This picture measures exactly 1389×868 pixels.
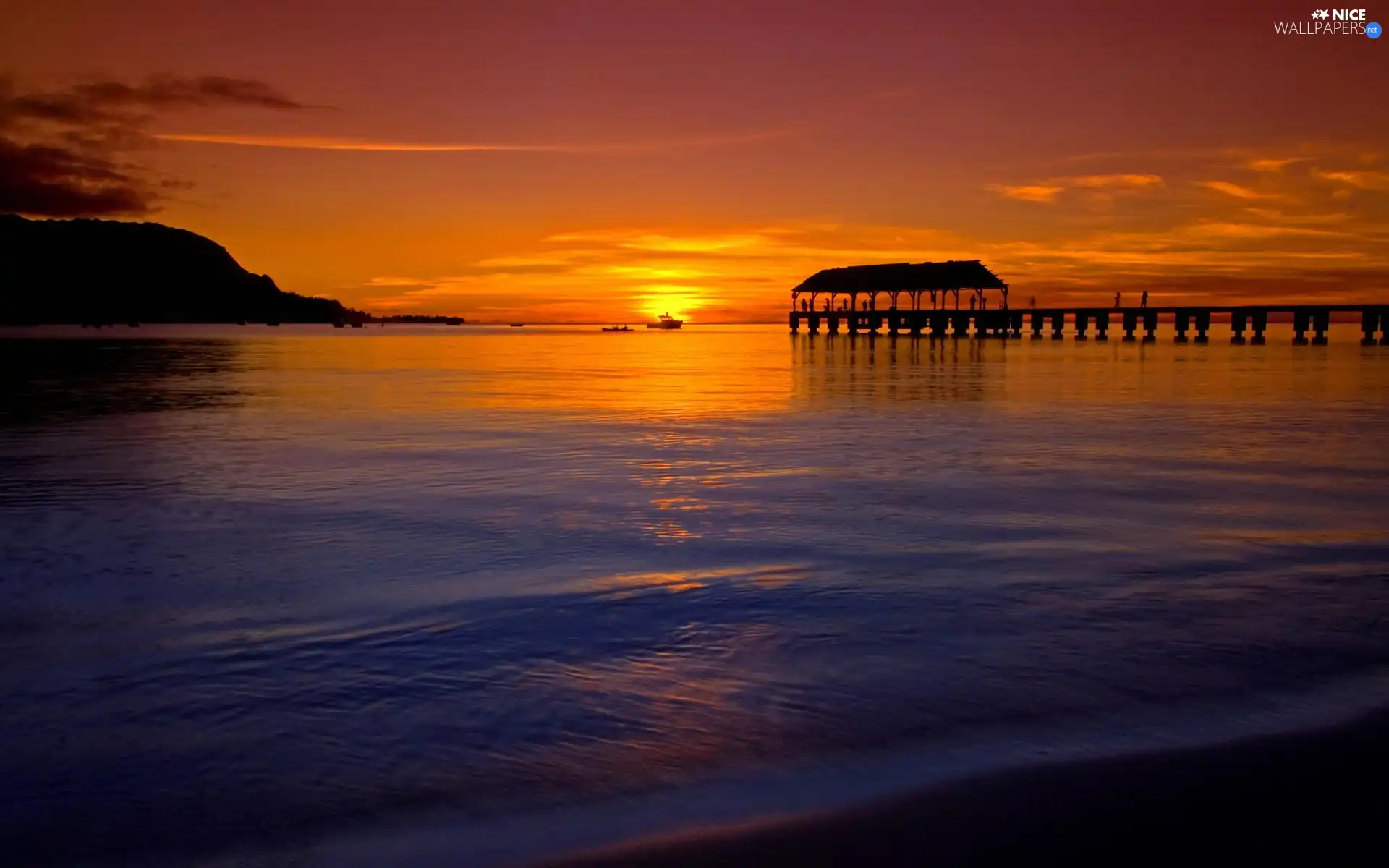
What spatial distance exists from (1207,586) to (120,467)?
14487mm

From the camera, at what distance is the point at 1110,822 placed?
3898 millimetres

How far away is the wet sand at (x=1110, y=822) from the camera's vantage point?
3.66 metres

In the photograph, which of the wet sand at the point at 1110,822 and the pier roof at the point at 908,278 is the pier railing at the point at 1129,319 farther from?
the wet sand at the point at 1110,822

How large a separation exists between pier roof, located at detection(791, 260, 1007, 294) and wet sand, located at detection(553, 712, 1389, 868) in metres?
84.7

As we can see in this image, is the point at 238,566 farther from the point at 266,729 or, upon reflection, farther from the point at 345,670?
the point at 266,729

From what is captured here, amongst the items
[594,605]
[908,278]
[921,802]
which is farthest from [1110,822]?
[908,278]

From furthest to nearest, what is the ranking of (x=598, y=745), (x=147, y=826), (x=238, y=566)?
1. (x=238, y=566)
2. (x=598, y=745)
3. (x=147, y=826)

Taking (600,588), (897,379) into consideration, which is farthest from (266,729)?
(897,379)

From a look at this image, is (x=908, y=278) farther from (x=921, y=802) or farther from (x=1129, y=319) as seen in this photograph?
(x=921, y=802)

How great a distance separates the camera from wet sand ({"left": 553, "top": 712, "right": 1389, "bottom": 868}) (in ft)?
12.0

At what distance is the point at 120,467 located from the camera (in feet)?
48.4

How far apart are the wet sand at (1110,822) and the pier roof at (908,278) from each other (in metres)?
84.7

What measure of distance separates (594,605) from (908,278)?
85672 mm

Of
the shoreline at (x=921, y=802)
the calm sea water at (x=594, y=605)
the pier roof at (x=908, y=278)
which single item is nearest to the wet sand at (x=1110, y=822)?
the shoreline at (x=921, y=802)
